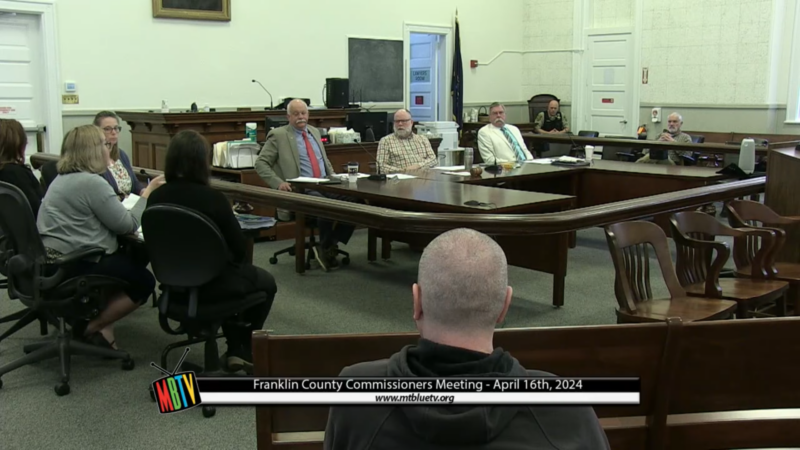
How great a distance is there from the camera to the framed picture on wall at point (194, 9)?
30.7 feet

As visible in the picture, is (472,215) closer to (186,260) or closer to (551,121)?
(186,260)

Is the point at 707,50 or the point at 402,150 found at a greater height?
the point at 707,50

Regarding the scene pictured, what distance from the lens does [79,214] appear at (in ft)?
12.4

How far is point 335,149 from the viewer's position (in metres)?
8.07

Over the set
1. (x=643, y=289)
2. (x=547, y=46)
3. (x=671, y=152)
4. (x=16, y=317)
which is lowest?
(x=16, y=317)

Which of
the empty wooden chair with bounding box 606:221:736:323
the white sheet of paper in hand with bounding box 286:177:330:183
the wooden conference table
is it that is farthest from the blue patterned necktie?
the empty wooden chair with bounding box 606:221:736:323

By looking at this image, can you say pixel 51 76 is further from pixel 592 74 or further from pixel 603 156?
pixel 592 74

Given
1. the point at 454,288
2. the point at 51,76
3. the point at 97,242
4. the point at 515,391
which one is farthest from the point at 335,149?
the point at 515,391

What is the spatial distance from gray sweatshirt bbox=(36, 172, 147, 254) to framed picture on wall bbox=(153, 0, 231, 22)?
6.15 m

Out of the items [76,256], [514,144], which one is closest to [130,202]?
[76,256]

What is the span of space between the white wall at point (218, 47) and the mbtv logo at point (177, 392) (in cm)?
886

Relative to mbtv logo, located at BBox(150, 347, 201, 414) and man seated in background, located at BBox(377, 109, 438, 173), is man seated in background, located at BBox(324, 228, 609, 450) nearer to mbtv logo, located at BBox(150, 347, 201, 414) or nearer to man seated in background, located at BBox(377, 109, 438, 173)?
mbtv logo, located at BBox(150, 347, 201, 414)

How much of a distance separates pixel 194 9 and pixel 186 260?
7047 mm

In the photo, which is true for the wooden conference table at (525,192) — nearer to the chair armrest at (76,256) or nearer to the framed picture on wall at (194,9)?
the chair armrest at (76,256)
